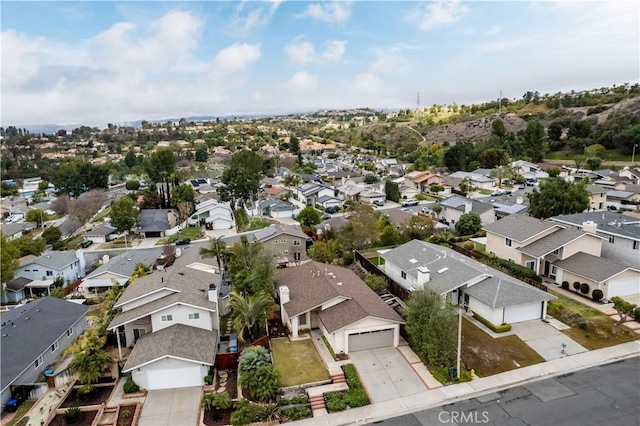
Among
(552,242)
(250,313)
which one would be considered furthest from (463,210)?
(250,313)

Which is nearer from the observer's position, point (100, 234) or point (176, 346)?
point (176, 346)

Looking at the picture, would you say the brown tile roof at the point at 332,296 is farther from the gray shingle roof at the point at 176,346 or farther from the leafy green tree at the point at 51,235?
the leafy green tree at the point at 51,235

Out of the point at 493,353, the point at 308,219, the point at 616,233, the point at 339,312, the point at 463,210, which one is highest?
the point at 616,233

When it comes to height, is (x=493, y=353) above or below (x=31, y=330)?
below

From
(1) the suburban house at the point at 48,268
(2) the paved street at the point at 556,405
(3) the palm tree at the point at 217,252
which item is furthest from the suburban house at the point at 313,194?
(2) the paved street at the point at 556,405

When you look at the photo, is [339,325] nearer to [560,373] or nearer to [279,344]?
[279,344]

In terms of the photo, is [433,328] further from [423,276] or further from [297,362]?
[297,362]
